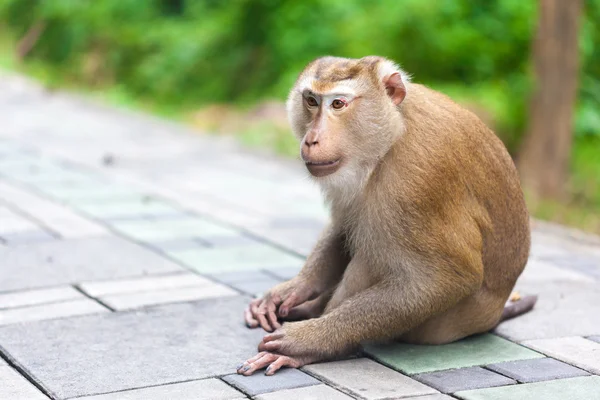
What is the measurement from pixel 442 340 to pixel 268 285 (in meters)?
1.19

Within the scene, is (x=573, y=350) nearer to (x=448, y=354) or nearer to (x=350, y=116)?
(x=448, y=354)

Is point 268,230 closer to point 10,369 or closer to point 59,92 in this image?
point 10,369

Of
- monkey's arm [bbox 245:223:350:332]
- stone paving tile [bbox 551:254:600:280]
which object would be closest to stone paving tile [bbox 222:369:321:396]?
monkey's arm [bbox 245:223:350:332]

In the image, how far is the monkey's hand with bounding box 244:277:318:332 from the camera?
448 centimetres

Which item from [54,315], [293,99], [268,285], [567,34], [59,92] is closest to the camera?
[293,99]

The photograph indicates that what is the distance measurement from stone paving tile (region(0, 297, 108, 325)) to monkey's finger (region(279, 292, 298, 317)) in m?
0.84

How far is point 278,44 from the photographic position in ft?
44.9

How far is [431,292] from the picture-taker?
394 cm

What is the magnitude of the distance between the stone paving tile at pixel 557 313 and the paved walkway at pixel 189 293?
0.01m

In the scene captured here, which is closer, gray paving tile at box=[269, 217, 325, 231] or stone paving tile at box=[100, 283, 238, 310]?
stone paving tile at box=[100, 283, 238, 310]

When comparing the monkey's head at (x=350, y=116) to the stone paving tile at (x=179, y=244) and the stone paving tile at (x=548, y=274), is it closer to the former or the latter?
the stone paving tile at (x=548, y=274)

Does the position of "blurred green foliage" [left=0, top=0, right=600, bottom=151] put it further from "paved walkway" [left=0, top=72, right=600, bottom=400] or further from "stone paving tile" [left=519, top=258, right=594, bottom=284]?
"stone paving tile" [left=519, top=258, right=594, bottom=284]

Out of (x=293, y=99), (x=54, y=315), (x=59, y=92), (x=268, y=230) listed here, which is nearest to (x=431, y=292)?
(x=293, y=99)

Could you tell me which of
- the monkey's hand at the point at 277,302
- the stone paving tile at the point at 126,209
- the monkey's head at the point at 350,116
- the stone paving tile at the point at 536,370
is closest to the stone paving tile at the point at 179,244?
the stone paving tile at the point at 126,209
